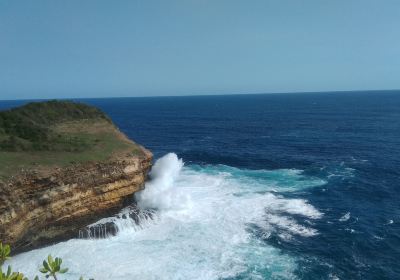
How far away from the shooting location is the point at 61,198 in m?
35.8

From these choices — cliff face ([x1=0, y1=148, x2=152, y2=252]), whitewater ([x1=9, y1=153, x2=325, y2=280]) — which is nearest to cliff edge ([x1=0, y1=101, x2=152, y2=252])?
cliff face ([x1=0, y1=148, x2=152, y2=252])

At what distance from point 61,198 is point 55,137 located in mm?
11185

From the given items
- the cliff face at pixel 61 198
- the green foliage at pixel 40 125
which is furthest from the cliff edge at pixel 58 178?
the green foliage at pixel 40 125

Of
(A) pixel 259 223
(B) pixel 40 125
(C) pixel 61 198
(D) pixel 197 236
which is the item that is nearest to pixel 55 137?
(B) pixel 40 125

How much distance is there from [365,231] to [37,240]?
3229 cm

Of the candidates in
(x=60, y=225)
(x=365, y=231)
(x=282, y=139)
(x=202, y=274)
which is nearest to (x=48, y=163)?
(x=60, y=225)

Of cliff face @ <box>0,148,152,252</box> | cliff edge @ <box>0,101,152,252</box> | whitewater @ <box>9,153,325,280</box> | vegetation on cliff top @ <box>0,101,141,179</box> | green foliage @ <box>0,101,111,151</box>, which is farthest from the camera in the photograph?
green foliage @ <box>0,101,111,151</box>

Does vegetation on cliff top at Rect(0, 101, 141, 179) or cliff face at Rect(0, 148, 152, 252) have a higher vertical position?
vegetation on cliff top at Rect(0, 101, 141, 179)

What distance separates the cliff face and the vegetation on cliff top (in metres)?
1.64

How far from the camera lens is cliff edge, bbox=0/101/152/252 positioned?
33000 millimetres

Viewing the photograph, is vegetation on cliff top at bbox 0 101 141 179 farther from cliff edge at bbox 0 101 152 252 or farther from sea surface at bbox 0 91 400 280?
sea surface at bbox 0 91 400 280

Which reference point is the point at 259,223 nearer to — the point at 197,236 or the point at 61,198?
the point at 197,236

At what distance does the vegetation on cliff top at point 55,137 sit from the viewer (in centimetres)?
3781

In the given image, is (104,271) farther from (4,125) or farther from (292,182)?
(292,182)
